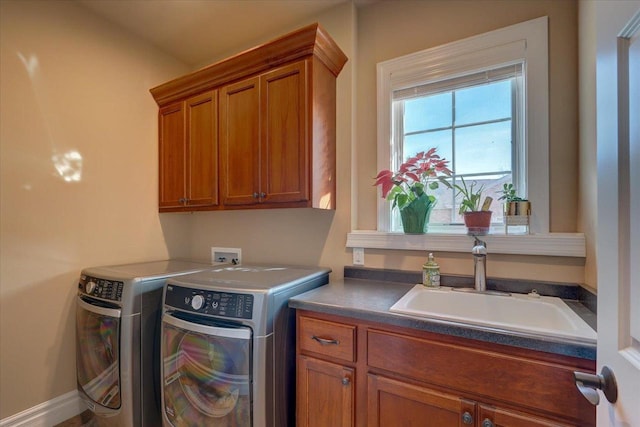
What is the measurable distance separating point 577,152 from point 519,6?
2.65 ft

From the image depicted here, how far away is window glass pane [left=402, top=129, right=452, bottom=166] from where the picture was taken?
1.75 metres

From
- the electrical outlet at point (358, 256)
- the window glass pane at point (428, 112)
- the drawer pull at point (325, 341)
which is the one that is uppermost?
the window glass pane at point (428, 112)

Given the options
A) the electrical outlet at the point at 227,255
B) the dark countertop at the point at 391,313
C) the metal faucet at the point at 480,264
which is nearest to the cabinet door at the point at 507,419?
the dark countertop at the point at 391,313

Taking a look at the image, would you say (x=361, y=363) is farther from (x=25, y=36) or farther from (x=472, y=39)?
(x=25, y=36)

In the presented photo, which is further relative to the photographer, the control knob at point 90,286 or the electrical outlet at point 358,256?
the electrical outlet at point 358,256

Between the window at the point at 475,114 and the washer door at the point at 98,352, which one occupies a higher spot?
the window at the point at 475,114

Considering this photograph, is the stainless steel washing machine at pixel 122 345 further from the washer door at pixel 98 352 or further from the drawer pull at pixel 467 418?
the drawer pull at pixel 467 418

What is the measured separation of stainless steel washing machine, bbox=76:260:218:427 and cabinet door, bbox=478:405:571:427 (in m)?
1.59

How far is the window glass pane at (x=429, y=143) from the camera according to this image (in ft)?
5.74

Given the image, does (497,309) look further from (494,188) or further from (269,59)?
(269,59)

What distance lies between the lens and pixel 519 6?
5.01 ft

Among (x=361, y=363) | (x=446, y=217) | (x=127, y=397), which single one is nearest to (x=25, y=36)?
(x=127, y=397)

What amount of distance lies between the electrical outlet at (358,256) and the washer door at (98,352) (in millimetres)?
1323

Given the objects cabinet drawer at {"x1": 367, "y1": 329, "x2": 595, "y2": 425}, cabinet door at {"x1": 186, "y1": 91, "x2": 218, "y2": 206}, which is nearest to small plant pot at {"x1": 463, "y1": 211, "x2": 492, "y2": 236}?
cabinet drawer at {"x1": 367, "y1": 329, "x2": 595, "y2": 425}
